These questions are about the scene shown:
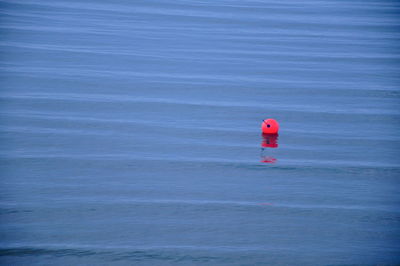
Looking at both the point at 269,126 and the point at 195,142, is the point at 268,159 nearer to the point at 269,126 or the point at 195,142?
the point at 269,126

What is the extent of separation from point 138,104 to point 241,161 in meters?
1.03

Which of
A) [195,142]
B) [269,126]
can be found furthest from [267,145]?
[195,142]

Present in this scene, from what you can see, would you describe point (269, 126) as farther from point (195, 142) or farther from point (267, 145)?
point (195, 142)

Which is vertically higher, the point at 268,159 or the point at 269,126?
the point at 269,126

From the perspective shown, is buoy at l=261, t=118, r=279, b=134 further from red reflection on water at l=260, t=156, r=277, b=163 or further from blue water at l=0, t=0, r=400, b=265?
red reflection on water at l=260, t=156, r=277, b=163

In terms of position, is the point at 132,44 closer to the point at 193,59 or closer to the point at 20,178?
the point at 193,59

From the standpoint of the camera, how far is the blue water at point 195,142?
2.16 metres

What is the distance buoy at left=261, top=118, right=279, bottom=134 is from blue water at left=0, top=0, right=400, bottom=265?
0.06 metres

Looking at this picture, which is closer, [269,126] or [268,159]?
[268,159]

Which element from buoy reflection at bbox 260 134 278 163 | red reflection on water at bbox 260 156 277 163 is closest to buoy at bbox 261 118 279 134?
buoy reflection at bbox 260 134 278 163

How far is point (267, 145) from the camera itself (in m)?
3.13

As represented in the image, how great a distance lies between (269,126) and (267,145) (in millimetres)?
141

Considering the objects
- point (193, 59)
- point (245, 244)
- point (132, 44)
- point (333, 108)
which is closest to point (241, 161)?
point (245, 244)

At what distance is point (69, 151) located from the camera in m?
2.96
